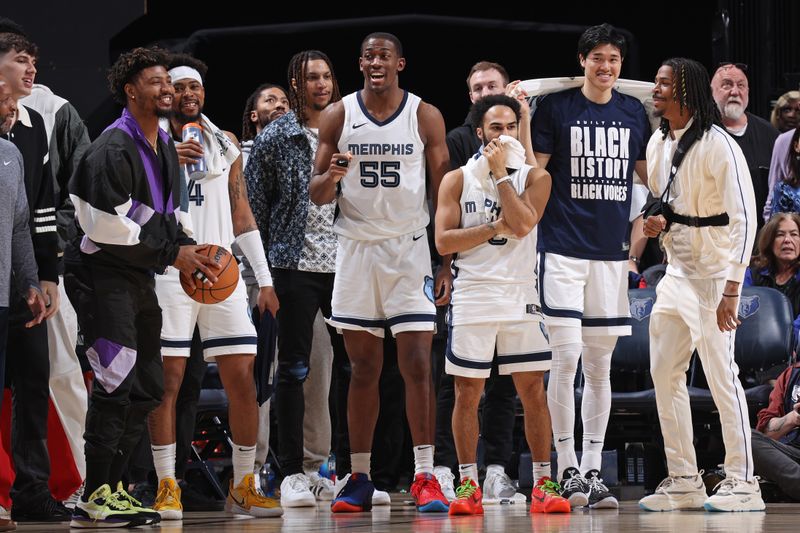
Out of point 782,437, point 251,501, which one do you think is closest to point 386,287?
point 251,501

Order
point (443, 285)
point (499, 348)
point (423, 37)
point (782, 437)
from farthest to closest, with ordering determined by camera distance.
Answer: point (423, 37) < point (782, 437) < point (443, 285) < point (499, 348)

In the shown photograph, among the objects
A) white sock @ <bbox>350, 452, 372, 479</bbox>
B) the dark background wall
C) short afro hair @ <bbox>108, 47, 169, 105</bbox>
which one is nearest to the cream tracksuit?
white sock @ <bbox>350, 452, 372, 479</bbox>

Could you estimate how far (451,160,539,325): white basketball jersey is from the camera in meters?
5.30

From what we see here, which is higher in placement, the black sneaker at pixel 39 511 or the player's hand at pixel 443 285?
the player's hand at pixel 443 285

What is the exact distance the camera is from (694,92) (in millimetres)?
5449

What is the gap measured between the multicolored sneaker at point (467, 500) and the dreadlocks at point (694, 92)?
1817mm

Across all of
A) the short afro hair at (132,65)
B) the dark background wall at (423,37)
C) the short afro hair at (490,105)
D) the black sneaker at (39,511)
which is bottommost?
the black sneaker at (39,511)

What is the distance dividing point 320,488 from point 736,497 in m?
2.13

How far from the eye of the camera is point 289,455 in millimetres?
5871

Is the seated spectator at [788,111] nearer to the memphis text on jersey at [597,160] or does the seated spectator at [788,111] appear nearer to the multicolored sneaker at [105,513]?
the memphis text on jersey at [597,160]

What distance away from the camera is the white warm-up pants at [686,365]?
5.24 m

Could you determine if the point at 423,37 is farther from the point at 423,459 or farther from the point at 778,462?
the point at 423,459

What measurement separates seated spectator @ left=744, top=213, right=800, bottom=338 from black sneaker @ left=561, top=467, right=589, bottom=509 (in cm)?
190

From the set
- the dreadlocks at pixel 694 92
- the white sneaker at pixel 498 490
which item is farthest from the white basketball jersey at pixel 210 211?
the dreadlocks at pixel 694 92
